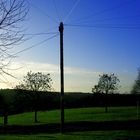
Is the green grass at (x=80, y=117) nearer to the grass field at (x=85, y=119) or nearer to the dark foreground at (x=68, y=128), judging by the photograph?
the grass field at (x=85, y=119)

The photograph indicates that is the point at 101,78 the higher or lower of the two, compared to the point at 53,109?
higher

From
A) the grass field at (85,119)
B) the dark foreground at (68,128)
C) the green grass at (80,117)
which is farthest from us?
the green grass at (80,117)

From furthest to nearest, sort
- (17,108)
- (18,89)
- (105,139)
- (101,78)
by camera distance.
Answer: (17,108)
(101,78)
(18,89)
(105,139)

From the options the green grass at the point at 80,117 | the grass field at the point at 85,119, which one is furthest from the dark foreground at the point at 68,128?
the green grass at the point at 80,117

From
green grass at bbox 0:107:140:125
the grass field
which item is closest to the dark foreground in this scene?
the grass field

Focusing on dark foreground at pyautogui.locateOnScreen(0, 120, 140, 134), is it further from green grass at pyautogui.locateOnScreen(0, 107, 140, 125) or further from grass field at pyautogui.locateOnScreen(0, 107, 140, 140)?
green grass at pyautogui.locateOnScreen(0, 107, 140, 125)

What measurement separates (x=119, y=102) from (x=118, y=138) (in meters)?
67.5

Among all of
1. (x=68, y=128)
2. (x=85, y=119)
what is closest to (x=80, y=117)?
(x=85, y=119)

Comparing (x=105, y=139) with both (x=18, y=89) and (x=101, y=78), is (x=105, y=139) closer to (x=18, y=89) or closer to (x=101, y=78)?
(x=18, y=89)

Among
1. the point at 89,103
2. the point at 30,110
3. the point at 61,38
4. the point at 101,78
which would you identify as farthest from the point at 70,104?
the point at 61,38

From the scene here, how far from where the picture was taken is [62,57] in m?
30.7

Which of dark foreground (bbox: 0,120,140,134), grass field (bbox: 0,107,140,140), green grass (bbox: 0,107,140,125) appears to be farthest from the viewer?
green grass (bbox: 0,107,140,125)

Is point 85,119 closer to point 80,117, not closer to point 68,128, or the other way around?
point 80,117

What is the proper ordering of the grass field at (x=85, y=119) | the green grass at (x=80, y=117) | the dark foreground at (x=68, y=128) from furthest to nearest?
the green grass at (x=80, y=117)
the dark foreground at (x=68, y=128)
the grass field at (x=85, y=119)
